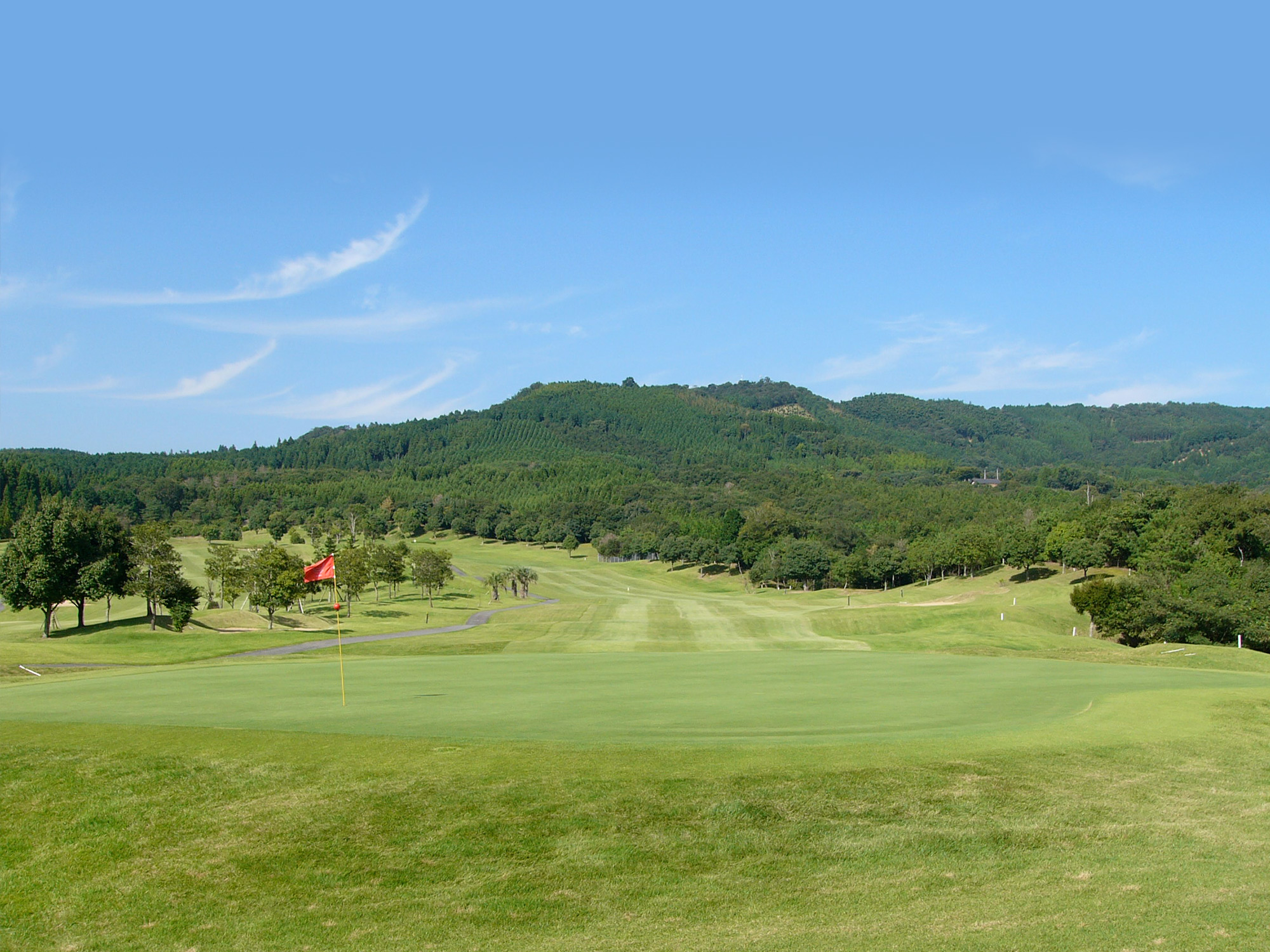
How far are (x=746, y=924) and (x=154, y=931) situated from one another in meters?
6.38

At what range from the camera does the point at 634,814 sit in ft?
42.2

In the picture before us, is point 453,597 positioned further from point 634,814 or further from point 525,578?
point 634,814

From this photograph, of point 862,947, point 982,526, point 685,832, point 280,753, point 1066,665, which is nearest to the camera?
point 862,947

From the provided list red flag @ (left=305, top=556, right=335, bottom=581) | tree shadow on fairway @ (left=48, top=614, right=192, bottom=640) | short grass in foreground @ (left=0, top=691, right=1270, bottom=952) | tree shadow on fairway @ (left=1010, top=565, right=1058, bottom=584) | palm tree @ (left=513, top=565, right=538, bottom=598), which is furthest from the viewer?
tree shadow on fairway @ (left=1010, top=565, right=1058, bottom=584)

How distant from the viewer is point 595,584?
417ft

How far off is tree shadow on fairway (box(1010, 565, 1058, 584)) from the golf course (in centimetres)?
8555

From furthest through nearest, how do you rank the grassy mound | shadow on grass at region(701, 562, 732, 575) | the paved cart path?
1. shadow on grass at region(701, 562, 732, 575)
2. the grassy mound
3. the paved cart path

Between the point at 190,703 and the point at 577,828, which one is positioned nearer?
the point at 577,828

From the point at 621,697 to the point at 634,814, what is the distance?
10797mm

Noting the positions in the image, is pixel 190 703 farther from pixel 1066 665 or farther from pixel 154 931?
pixel 1066 665

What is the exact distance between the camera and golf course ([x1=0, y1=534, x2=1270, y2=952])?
32.6ft

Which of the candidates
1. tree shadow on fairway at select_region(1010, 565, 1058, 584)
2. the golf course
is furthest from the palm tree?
the golf course

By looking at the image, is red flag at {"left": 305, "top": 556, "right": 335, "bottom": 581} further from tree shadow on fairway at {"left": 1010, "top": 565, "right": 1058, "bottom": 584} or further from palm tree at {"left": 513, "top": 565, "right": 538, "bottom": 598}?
tree shadow on fairway at {"left": 1010, "top": 565, "right": 1058, "bottom": 584}

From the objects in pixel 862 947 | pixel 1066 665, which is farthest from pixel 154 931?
pixel 1066 665
